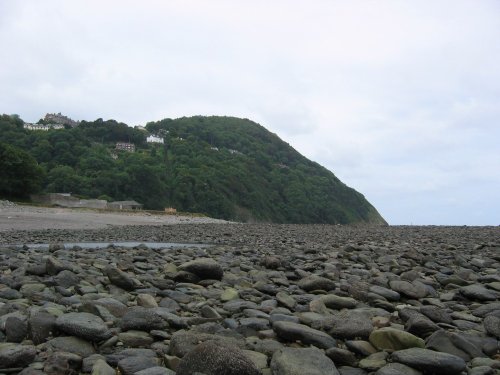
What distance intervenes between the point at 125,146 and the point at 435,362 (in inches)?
4864

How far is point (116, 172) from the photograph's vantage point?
81.1m

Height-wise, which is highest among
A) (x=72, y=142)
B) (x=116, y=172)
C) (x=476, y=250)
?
(x=72, y=142)

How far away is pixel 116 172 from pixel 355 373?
3212 inches

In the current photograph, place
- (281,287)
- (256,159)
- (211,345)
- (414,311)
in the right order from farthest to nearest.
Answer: (256,159), (281,287), (414,311), (211,345)

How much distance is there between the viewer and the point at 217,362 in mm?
3057

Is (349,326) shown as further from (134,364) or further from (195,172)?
(195,172)

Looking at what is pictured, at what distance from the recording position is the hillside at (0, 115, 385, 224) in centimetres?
8138

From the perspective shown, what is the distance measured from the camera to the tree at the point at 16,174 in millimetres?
52656

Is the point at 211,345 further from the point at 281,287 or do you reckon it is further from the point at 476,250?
the point at 476,250

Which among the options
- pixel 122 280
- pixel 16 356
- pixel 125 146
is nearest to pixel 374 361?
pixel 16 356

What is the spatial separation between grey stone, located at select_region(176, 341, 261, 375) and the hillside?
70.2m

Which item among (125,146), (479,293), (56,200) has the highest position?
(125,146)

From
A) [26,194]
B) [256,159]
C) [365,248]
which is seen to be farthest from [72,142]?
[365,248]

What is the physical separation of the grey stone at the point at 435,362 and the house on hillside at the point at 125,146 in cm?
11806
